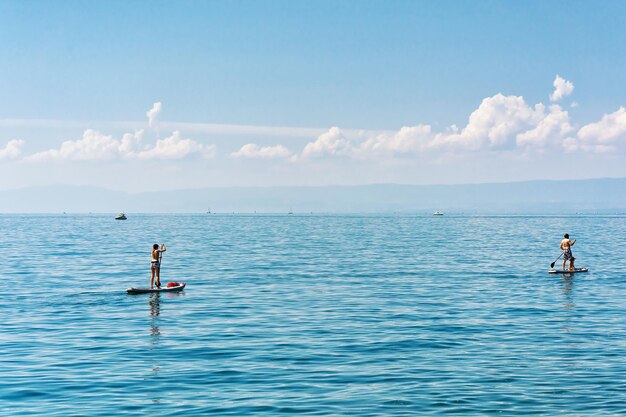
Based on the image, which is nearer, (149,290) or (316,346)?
(316,346)

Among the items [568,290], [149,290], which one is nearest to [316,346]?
[149,290]

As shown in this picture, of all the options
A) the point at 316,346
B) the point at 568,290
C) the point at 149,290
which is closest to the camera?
the point at 316,346

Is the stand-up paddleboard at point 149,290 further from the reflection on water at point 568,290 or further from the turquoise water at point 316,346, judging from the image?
the reflection on water at point 568,290

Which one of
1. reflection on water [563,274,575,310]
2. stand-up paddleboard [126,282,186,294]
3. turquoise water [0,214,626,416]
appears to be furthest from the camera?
stand-up paddleboard [126,282,186,294]

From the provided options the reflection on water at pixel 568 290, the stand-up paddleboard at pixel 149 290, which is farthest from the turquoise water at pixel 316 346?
the stand-up paddleboard at pixel 149 290

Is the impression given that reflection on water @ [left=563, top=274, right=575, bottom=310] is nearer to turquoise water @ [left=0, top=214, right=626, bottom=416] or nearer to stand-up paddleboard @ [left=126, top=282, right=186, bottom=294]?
turquoise water @ [left=0, top=214, right=626, bottom=416]

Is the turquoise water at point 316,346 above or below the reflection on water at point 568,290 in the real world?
below

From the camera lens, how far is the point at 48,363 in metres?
23.5

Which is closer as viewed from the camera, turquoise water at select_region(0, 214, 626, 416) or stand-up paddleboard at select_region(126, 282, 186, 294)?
turquoise water at select_region(0, 214, 626, 416)

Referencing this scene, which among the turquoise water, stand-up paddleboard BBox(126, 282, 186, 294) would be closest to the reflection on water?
the turquoise water

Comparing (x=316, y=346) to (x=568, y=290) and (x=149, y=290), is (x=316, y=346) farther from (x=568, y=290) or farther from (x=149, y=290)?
(x=568, y=290)

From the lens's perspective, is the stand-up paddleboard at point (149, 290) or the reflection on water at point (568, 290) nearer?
the reflection on water at point (568, 290)

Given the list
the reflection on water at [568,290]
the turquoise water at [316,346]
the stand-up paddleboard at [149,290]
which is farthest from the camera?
the stand-up paddleboard at [149,290]

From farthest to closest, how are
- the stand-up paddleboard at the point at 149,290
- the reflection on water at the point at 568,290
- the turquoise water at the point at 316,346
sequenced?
the stand-up paddleboard at the point at 149,290 < the reflection on water at the point at 568,290 < the turquoise water at the point at 316,346
